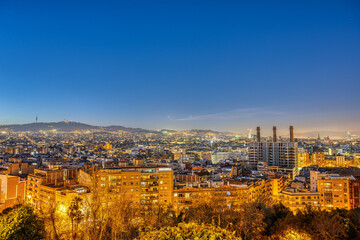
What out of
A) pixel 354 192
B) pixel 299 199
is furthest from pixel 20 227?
pixel 354 192

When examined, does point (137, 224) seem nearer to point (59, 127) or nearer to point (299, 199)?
point (299, 199)

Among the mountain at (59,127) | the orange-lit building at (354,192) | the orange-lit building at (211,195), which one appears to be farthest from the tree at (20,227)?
the mountain at (59,127)

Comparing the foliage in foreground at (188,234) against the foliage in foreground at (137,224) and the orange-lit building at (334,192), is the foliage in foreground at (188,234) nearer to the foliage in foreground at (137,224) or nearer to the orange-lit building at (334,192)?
the foliage in foreground at (137,224)

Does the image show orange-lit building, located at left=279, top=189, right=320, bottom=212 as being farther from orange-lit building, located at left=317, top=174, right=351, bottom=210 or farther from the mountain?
the mountain

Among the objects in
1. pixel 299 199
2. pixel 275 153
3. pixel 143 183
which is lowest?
pixel 299 199

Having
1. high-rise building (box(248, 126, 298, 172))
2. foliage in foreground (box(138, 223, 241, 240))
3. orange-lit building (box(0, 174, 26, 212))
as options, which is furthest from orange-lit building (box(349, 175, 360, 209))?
orange-lit building (box(0, 174, 26, 212))
